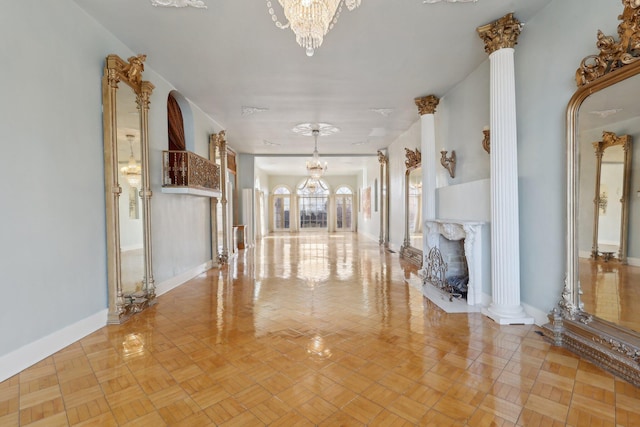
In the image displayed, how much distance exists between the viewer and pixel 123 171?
12.9 feet

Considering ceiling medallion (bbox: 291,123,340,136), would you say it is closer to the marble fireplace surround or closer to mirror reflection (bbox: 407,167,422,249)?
mirror reflection (bbox: 407,167,422,249)

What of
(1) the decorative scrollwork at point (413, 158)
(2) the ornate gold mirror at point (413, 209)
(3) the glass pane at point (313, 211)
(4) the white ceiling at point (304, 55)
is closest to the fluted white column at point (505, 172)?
(4) the white ceiling at point (304, 55)

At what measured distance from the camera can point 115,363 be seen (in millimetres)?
2732

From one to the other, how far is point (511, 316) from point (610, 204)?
1618 mm

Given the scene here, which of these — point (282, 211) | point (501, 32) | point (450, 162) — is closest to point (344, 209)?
point (282, 211)

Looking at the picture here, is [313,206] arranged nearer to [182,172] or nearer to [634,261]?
[182,172]

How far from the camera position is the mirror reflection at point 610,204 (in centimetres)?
248

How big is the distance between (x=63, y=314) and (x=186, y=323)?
1.20 metres

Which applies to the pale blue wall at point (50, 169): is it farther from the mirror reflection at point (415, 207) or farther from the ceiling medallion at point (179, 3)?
the mirror reflection at point (415, 207)

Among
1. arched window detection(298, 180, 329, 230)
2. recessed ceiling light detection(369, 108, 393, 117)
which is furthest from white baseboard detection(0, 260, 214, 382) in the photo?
arched window detection(298, 180, 329, 230)

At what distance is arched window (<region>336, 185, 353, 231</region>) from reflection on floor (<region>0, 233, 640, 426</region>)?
1560 cm

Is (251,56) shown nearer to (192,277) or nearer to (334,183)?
(192,277)

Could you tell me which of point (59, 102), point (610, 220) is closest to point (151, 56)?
point (59, 102)

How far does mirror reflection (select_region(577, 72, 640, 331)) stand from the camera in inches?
97.8
